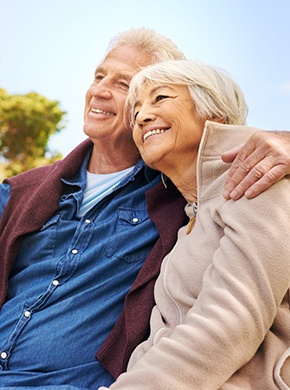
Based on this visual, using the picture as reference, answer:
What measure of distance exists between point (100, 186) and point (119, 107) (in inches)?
15.0

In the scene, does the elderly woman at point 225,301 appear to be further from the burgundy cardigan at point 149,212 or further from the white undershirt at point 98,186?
the white undershirt at point 98,186

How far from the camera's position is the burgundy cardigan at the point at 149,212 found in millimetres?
2184

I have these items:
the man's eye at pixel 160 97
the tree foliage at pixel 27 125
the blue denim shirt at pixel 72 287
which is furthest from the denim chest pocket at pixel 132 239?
the tree foliage at pixel 27 125

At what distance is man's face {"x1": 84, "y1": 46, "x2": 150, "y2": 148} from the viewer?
9.05 feet

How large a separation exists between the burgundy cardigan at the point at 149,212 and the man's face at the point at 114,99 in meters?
0.19

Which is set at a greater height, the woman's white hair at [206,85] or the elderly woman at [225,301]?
the woman's white hair at [206,85]

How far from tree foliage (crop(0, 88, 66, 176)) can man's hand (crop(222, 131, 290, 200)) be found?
15297 mm

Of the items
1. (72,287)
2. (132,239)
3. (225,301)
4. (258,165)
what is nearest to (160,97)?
(132,239)

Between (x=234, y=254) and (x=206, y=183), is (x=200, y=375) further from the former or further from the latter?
(x=206, y=183)

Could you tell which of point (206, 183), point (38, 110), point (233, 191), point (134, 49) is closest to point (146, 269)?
point (206, 183)

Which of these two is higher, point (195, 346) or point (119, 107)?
point (119, 107)

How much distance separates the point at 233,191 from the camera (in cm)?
175

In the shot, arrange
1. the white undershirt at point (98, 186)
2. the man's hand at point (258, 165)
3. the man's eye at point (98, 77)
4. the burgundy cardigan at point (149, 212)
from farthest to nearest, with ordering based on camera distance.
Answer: the man's eye at point (98, 77) < the white undershirt at point (98, 186) < the burgundy cardigan at point (149, 212) < the man's hand at point (258, 165)

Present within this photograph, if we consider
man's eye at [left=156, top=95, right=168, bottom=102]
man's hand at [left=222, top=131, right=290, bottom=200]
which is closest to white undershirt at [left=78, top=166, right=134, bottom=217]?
man's eye at [left=156, top=95, right=168, bottom=102]
